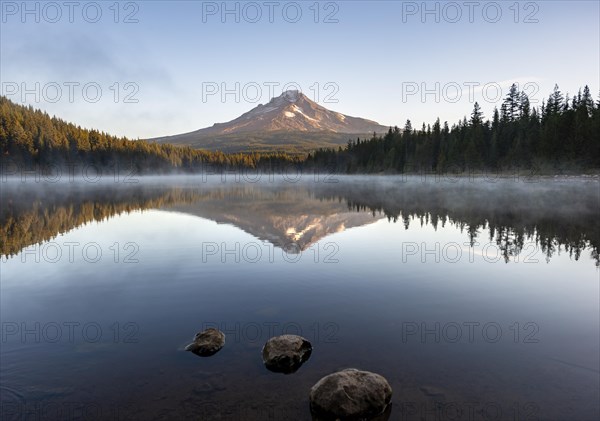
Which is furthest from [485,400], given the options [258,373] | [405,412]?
[258,373]

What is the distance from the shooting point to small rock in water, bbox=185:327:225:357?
373 inches

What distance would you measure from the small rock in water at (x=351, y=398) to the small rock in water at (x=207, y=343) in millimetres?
3173

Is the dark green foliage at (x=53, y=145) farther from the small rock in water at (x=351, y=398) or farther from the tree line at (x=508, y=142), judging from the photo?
the small rock in water at (x=351, y=398)

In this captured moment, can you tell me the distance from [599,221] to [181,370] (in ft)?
117

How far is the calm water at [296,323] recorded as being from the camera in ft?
24.9

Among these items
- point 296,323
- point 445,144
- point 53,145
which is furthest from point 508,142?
point 53,145

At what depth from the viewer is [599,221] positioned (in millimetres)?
31047

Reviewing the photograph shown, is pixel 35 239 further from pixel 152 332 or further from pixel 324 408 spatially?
pixel 324 408

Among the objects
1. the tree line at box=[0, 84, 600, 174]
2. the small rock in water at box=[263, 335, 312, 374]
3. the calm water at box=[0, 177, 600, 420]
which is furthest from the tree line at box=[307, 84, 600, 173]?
the small rock in water at box=[263, 335, 312, 374]

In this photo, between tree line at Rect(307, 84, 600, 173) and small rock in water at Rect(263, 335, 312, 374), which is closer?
small rock in water at Rect(263, 335, 312, 374)

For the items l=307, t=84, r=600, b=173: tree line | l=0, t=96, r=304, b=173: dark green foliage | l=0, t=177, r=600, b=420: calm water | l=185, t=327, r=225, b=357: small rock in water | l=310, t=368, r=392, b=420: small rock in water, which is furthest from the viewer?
l=0, t=96, r=304, b=173: dark green foliage

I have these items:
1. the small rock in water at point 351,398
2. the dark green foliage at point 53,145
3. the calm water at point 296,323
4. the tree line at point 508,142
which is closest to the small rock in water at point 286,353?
the calm water at point 296,323

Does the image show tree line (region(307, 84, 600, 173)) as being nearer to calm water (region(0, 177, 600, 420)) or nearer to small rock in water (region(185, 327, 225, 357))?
calm water (region(0, 177, 600, 420))

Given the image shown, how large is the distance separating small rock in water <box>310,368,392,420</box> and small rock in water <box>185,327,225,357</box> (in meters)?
3.17
